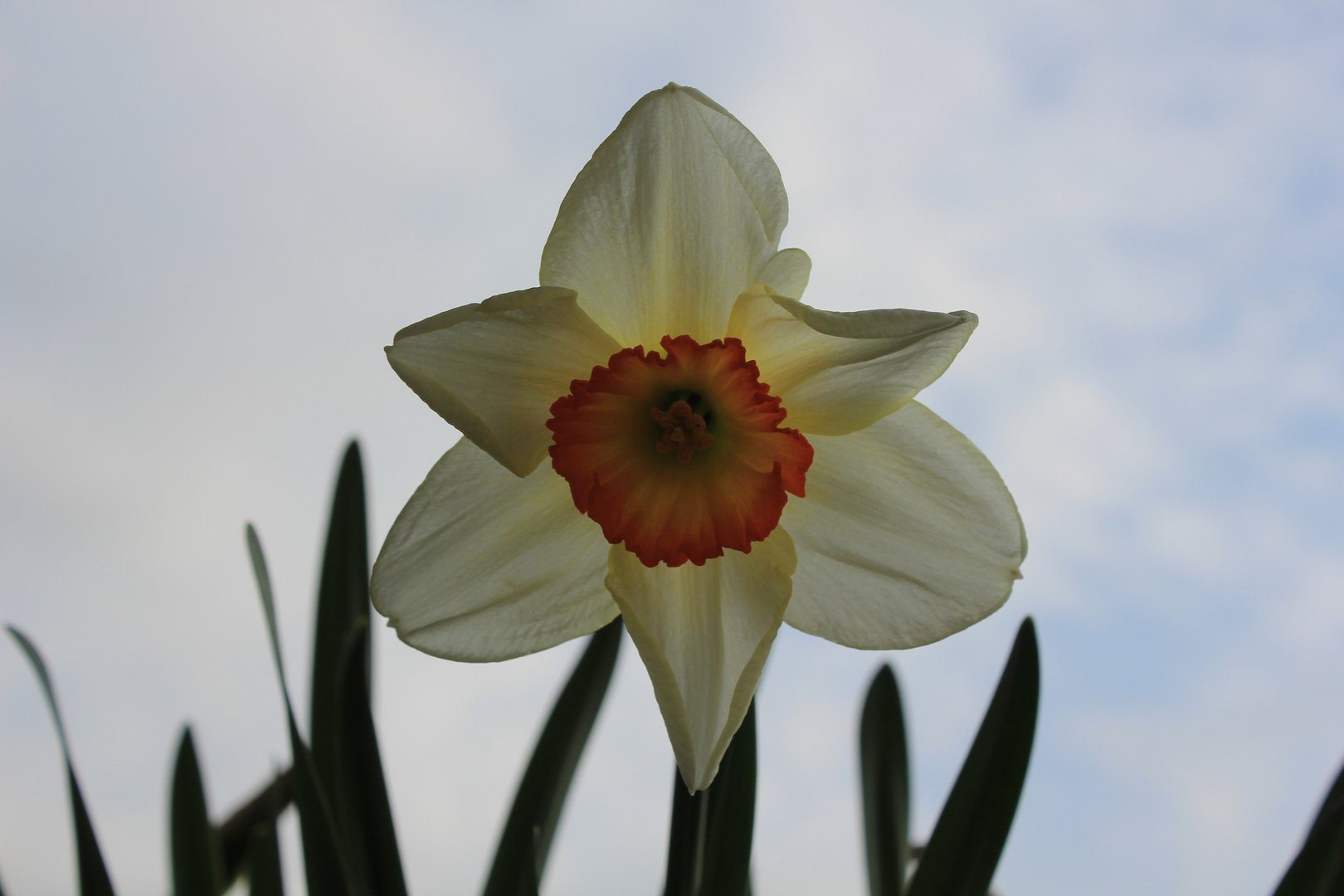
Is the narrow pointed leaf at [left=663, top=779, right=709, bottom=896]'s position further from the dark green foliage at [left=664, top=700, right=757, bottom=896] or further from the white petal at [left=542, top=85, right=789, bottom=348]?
the white petal at [left=542, top=85, right=789, bottom=348]

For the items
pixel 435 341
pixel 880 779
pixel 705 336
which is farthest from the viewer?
pixel 880 779

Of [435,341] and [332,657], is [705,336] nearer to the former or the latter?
[435,341]

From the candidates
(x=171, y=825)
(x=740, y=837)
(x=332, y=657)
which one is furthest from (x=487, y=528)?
(x=171, y=825)

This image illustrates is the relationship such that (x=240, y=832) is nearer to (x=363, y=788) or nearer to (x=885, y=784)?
(x=363, y=788)

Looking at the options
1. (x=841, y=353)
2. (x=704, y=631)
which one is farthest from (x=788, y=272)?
(x=704, y=631)

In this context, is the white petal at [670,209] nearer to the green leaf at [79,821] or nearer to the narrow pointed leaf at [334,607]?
the narrow pointed leaf at [334,607]

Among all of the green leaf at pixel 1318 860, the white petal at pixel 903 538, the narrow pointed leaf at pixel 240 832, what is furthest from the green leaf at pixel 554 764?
the green leaf at pixel 1318 860

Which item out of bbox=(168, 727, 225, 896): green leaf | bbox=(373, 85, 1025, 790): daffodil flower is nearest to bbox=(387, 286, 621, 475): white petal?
bbox=(373, 85, 1025, 790): daffodil flower
